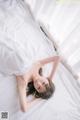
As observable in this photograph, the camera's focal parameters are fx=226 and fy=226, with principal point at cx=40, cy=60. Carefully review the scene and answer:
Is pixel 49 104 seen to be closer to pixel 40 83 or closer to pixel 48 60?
pixel 40 83

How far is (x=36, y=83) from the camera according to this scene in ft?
4.00

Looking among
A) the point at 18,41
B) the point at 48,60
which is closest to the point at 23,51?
the point at 18,41

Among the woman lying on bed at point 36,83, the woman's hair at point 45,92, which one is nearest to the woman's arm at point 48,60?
the woman lying on bed at point 36,83

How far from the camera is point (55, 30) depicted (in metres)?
1.42

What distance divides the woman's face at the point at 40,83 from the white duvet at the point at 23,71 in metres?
0.06

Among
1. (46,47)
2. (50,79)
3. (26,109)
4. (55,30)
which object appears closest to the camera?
(26,109)

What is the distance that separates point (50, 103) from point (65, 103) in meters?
0.08

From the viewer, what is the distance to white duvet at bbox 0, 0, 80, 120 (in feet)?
3.69

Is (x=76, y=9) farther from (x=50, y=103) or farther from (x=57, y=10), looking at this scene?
(x=50, y=103)

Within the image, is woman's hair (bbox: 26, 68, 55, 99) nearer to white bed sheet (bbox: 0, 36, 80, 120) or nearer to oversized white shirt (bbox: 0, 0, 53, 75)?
white bed sheet (bbox: 0, 36, 80, 120)

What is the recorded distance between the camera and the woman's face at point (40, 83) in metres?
1.20

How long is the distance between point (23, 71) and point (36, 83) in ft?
0.35

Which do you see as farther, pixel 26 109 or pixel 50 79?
pixel 50 79

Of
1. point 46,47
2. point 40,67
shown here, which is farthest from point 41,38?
point 40,67
